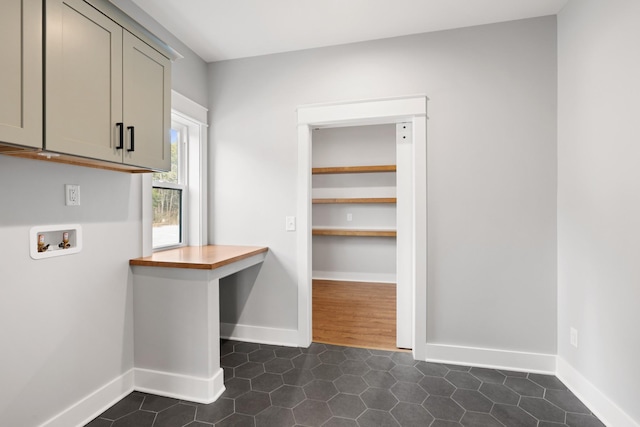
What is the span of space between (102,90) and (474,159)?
2502 mm

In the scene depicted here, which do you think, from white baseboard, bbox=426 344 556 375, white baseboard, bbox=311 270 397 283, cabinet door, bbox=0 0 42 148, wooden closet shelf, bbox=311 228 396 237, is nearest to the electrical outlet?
cabinet door, bbox=0 0 42 148

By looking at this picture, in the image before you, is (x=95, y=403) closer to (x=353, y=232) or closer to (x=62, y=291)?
(x=62, y=291)

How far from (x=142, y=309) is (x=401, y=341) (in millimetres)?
2103

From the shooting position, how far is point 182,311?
2143 millimetres

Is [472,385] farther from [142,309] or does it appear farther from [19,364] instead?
[19,364]

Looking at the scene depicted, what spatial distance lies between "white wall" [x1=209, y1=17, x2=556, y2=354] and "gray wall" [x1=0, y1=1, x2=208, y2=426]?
1.25 meters

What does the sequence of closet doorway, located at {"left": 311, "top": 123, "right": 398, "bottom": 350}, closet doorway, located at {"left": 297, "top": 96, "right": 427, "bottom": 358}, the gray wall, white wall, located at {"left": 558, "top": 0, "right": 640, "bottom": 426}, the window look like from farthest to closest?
closet doorway, located at {"left": 311, "top": 123, "right": 398, "bottom": 350}
the window
closet doorway, located at {"left": 297, "top": 96, "right": 427, "bottom": 358}
white wall, located at {"left": 558, "top": 0, "right": 640, "bottom": 426}
the gray wall

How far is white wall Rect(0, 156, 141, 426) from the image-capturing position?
5.05ft

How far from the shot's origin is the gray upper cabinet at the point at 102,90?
4.68 ft

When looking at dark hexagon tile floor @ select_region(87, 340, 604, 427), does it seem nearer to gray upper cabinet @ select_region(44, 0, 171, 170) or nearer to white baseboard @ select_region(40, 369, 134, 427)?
white baseboard @ select_region(40, 369, 134, 427)

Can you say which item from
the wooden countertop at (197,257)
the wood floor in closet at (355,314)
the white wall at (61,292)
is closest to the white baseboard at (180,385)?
the white wall at (61,292)

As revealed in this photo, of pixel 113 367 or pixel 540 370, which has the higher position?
pixel 113 367

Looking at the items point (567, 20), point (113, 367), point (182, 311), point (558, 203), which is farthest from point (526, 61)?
point (113, 367)

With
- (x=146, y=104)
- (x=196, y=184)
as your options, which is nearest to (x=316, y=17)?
(x=146, y=104)
